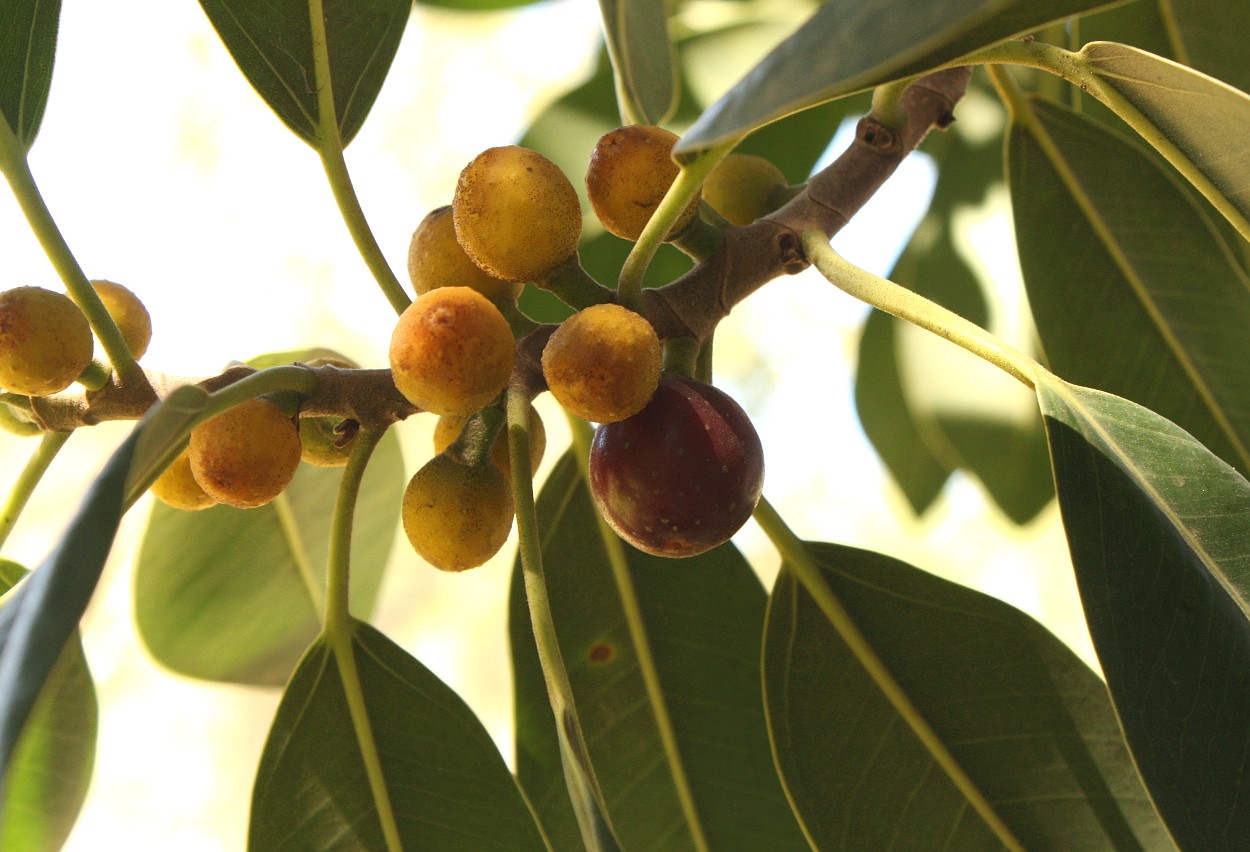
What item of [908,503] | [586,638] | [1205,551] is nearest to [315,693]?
[586,638]

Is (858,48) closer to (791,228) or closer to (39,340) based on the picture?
(791,228)

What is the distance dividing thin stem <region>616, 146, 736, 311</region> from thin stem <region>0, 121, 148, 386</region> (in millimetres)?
278

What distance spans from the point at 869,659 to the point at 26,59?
67cm

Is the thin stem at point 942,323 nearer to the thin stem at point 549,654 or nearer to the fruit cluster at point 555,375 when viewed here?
the fruit cluster at point 555,375

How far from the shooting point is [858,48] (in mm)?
439

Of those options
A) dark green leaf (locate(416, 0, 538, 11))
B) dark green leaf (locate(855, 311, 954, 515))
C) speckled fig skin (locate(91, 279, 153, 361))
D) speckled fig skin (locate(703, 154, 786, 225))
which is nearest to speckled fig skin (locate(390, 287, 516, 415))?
speckled fig skin (locate(91, 279, 153, 361))

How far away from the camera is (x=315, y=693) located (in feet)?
2.59

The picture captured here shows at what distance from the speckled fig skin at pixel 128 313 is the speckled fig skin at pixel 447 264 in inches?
7.1

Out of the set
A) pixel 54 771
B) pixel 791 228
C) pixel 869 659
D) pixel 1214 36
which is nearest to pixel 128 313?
pixel 54 771

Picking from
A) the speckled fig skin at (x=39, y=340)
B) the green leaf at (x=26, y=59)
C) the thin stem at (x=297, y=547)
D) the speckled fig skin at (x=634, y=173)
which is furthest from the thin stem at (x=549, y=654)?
the thin stem at (x=297, y=547)

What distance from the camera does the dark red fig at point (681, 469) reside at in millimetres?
624

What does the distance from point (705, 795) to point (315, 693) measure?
0.32 meters

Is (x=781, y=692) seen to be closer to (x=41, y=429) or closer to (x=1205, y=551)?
(x=1205, y=551)

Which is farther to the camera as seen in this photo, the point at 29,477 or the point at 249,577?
the point at 249,577
